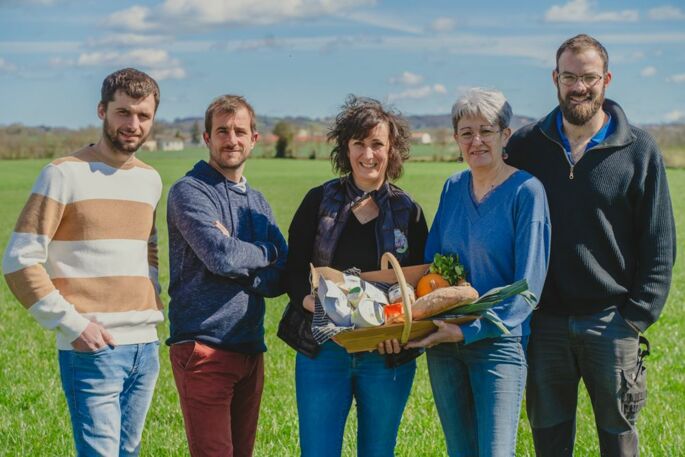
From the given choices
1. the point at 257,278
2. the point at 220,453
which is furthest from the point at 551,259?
the point at 220,453


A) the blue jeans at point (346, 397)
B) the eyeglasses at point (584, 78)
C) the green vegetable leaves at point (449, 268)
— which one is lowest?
the blue jeans at point (346, 397)

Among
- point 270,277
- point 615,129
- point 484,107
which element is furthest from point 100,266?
point 615,129

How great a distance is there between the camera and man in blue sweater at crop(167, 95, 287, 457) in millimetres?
4828

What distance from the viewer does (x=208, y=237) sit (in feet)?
15.5

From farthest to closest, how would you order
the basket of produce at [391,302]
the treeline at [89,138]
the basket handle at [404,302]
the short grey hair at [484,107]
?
the treeline at [89,138], the short grey hair at [484,107], the basket of produce at [391,302], the basket handle at [404,302]

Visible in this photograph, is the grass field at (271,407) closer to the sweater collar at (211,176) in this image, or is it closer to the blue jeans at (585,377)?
the blue jeans at (585,377)

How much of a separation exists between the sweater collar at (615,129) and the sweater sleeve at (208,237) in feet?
5.82

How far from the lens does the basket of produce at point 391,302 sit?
4344mm

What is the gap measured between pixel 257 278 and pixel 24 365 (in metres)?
5.77

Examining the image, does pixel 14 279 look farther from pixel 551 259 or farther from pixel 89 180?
pixel 551 259

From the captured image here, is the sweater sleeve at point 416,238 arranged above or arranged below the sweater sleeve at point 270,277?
above

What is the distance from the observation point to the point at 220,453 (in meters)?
4.89

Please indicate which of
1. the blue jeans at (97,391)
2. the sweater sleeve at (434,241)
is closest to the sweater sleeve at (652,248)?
the sweater sleeve at (434,241)

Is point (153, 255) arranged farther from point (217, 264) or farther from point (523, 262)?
point (523, 262)
